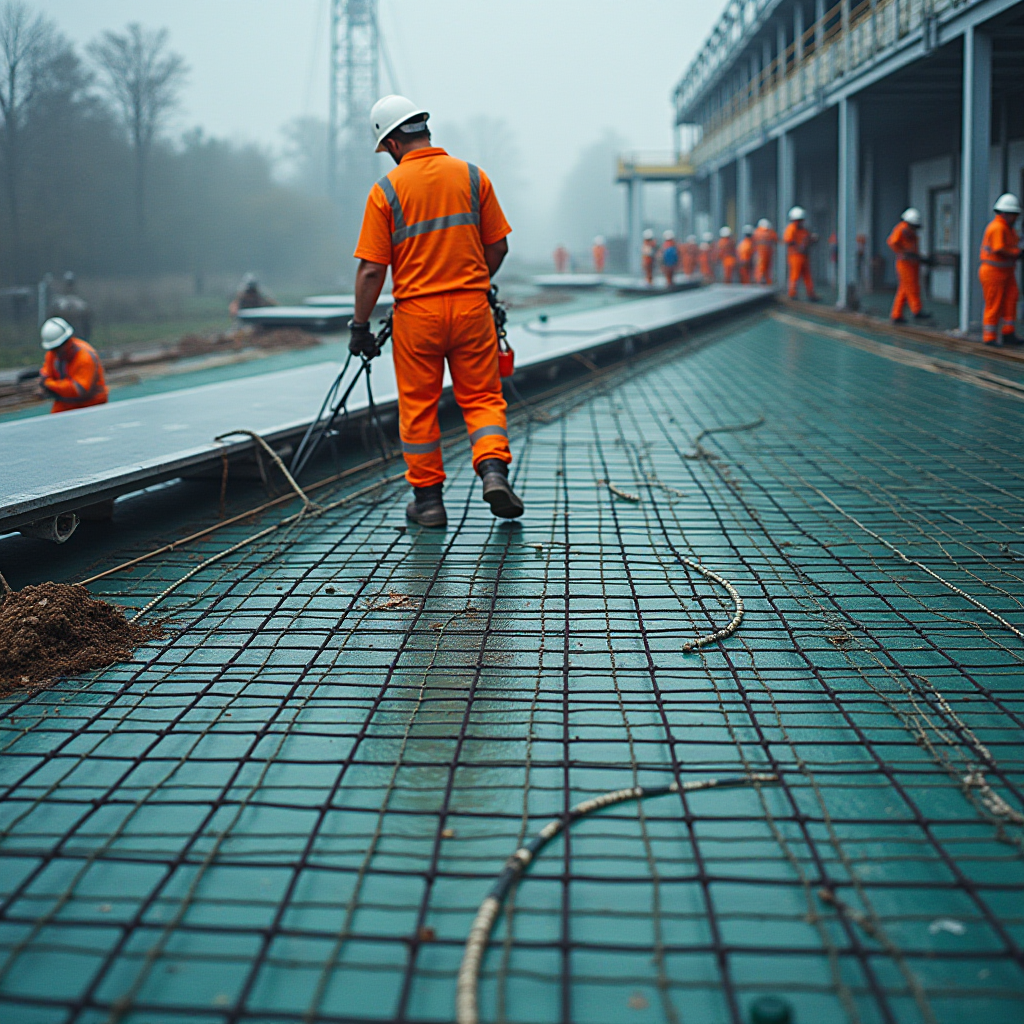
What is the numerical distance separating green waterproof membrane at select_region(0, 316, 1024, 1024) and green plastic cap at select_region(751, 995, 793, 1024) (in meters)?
0.06

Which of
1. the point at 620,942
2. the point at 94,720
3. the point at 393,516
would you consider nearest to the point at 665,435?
the point at 393,516

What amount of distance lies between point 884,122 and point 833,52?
2830mm

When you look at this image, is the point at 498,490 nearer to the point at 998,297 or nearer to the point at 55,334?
the point at 55,334

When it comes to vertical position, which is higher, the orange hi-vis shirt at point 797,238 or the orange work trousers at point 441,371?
the orange hi-vis shirt at point 797,238

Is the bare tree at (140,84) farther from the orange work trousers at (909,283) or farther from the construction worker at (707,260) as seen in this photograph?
the orange work trousers at (909,283)

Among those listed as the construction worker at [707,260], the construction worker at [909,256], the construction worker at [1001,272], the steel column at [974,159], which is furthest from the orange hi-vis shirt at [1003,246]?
the construction worker at [707,260]

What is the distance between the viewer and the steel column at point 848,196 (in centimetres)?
1436

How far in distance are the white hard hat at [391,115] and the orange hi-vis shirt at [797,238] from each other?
1268cm

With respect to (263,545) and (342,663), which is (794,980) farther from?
(263,545)

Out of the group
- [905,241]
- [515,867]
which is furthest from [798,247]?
[515,867]

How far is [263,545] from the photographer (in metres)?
4.02

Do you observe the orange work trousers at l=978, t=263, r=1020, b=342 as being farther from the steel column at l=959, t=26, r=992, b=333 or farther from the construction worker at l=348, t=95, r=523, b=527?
the construction worker at l=348, t=95, r=523, b=527

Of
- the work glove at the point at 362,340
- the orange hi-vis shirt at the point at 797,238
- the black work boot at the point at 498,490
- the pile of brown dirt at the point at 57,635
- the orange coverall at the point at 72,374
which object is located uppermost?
the orange hi-vis shirt at the point at 797,238

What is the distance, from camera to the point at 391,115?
12.7ft
